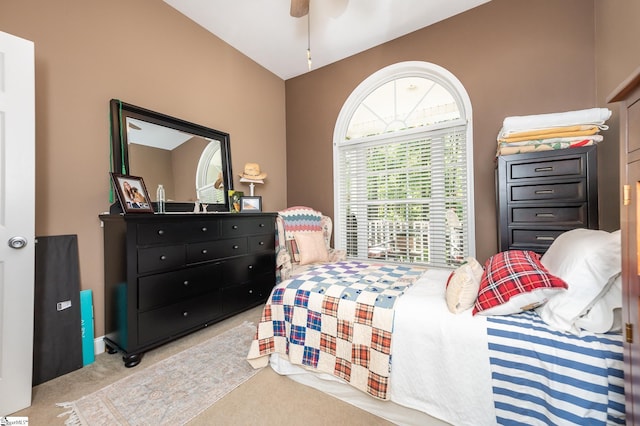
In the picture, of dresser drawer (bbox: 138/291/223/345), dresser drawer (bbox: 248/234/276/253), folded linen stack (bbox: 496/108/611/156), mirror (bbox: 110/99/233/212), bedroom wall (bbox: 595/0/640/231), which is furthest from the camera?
dresser drawer (bbox: 248/234/276/253)

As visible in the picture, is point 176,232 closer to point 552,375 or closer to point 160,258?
point 160,258

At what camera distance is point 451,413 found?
1291mm

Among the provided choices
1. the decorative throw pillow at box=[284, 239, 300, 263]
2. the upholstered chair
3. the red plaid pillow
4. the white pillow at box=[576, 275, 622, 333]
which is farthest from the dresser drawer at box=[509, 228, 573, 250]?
the decorative throw pillow at box=[284, 239, 300, 263]

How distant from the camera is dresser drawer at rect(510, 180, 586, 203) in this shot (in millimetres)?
1927

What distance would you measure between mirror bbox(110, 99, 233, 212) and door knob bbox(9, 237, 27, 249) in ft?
2.93

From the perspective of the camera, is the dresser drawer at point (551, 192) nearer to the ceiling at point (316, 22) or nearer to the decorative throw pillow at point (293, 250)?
the ceiling at point (316, 22)

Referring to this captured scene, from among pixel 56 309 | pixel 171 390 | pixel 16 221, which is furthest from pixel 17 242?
pixel 171 390

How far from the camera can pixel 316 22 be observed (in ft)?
9.59

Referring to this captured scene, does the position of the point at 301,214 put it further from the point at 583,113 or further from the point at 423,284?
the point at 583,113

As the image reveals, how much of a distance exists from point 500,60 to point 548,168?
4.45ft

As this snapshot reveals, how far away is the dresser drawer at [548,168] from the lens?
6.31 ft

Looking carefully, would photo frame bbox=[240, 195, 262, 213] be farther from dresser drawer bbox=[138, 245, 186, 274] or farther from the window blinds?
the window blinds

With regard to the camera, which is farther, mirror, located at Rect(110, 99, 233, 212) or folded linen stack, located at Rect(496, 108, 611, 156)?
mirror, located at Rect(110, 99, 233, 212)

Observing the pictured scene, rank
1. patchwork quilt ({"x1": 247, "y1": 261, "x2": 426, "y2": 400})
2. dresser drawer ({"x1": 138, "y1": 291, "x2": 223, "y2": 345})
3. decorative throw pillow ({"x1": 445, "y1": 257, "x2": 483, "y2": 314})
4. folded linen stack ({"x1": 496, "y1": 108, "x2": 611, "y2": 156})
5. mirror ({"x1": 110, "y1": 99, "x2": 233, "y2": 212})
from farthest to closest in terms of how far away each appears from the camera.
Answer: mirror ({"x1": 110, "y1": 99, "x2": 233, "y2": 212})
dresser drawer ({"x1": 138, "y1": 291, "x2": 223, "y2": 345})
folded linen stack ({"x1": 496, "y1": 108, "x2": 611, "y2": 156})
patchwork quilt ({"x1": 247, "y1": 261, "x2": 426, "y2": 400})
decorative throw pillow ({"x1": 445, "y1": 257, "x2": 483, "y2": 314})
